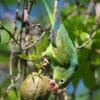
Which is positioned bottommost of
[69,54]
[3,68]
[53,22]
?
[3,68]

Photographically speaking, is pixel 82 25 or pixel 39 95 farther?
pixel 82 25

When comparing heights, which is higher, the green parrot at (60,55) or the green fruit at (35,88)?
the green parrot at (60,55)

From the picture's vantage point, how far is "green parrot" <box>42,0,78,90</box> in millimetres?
1998

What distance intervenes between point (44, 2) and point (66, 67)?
343 mm

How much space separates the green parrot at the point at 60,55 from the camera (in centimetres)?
200

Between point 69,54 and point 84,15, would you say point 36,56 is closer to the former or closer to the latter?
point 69,54

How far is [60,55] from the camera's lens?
6.64 feet

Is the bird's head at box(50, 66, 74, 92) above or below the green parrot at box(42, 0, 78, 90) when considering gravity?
below

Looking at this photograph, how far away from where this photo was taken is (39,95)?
2.04 metres

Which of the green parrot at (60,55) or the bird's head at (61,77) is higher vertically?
the green parrot at (60,55)

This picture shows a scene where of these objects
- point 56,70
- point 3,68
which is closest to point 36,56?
point 56,70

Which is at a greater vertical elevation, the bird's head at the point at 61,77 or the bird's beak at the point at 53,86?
the bird's head at the point at 61,77

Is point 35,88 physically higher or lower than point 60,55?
lower

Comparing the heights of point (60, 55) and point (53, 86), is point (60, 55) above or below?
above
